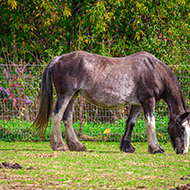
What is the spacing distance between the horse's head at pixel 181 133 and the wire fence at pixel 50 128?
1.98m

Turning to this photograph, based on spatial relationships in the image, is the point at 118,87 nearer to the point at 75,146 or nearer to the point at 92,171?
the point at 75,146

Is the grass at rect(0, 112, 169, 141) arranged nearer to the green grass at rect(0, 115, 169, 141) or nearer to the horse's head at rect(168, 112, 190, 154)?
the green grass at rect(0, 115, 169, 141)

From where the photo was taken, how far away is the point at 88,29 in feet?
41.6

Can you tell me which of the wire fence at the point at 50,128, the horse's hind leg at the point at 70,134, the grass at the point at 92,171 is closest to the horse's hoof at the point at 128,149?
the grass at the point at 92,171

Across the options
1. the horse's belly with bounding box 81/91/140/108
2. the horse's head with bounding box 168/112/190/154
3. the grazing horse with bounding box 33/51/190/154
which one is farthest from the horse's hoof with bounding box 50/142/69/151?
the horse's head with bounding box 168/112/190/154

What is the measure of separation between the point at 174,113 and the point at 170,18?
5.95 metres

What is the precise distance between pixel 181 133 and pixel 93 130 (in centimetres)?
269

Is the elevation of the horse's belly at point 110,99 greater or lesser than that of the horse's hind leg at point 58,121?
greater

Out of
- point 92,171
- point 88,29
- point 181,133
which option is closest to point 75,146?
point 181,133

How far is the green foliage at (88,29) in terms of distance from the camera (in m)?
11.8

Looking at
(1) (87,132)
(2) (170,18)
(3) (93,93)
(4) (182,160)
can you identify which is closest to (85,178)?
(4) (182,160)

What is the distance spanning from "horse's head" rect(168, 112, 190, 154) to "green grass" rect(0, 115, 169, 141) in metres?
2.00

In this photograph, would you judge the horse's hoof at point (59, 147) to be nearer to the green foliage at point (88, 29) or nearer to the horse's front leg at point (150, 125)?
the horse's front leg at point (150, 125)

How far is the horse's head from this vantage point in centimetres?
702
